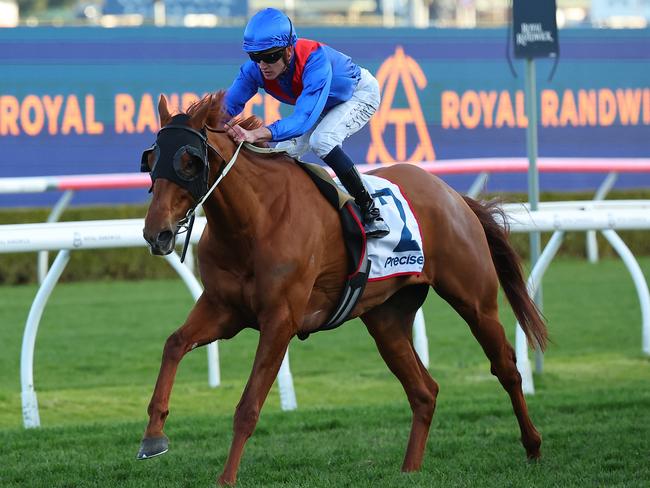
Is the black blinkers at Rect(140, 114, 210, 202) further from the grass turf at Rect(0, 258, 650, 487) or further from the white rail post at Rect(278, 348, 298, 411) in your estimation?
the white rail post at Rect(278, 348, 298, 411)

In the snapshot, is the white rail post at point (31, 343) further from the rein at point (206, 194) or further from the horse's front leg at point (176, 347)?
the rein at point (206, 194)

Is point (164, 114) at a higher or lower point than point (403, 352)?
higher

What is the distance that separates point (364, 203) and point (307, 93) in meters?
0.48

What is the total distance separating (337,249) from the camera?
418 centimetres

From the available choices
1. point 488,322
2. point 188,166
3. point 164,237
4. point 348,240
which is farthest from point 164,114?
point 488,322

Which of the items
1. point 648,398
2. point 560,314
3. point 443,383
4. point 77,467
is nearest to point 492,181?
point 560,314

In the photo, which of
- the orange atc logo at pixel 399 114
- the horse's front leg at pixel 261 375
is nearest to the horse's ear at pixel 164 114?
the horse's front leg at pixel 261 375

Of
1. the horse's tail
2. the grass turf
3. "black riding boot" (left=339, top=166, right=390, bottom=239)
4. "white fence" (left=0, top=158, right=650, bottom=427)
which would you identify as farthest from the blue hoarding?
"black riding boot" (left=339, top=166, right=390, bottom=239)

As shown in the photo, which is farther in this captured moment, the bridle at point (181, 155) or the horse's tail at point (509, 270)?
the horse's tail at point (509, 270)

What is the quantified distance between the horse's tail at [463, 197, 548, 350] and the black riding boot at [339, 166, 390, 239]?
2.40 feet

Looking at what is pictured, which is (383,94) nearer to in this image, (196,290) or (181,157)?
(196,290)

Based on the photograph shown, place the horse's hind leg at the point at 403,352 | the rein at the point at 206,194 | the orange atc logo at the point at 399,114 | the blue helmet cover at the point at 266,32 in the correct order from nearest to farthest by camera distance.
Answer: the rein at the point at 206,194 < the blue helmet cover at the point at 266,32 < the horse's hind leg at the point at 403,352 < the orange atc logo at the point at 399,114

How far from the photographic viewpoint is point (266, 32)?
156 inches

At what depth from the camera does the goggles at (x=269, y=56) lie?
403 centimetres
